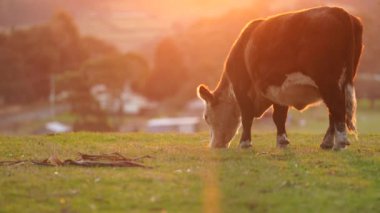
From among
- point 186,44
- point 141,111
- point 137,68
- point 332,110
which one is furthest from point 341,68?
point 186,44

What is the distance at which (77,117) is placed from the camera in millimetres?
57000

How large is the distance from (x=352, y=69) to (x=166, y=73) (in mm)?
62066

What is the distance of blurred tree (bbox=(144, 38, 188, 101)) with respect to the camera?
7312 centimetres

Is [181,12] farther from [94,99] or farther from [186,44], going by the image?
[94,99]

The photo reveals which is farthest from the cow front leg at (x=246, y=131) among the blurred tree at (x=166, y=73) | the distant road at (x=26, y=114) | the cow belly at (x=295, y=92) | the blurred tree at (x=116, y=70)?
the blurred tree at (x=166, y=73)

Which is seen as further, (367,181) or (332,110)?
(332,110)

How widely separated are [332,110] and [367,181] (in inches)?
107

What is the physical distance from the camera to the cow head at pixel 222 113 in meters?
15.3

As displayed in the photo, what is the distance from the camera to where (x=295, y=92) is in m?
13.1

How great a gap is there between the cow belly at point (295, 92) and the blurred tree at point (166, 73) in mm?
59058

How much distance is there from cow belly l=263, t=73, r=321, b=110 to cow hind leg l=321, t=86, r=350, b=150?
1.03 ft

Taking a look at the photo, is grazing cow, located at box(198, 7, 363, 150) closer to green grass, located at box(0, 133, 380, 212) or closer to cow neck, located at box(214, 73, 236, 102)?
cow neck, located at box(214, 73, 236, 102)

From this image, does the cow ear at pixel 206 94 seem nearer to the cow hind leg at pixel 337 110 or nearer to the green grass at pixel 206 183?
the green grass at pixel 206 183

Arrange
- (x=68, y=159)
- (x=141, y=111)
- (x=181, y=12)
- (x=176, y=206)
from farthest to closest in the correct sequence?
(x=181, y=12) < (x=141, y=111) < (x=68, y=159) < (x=176, y=206)
